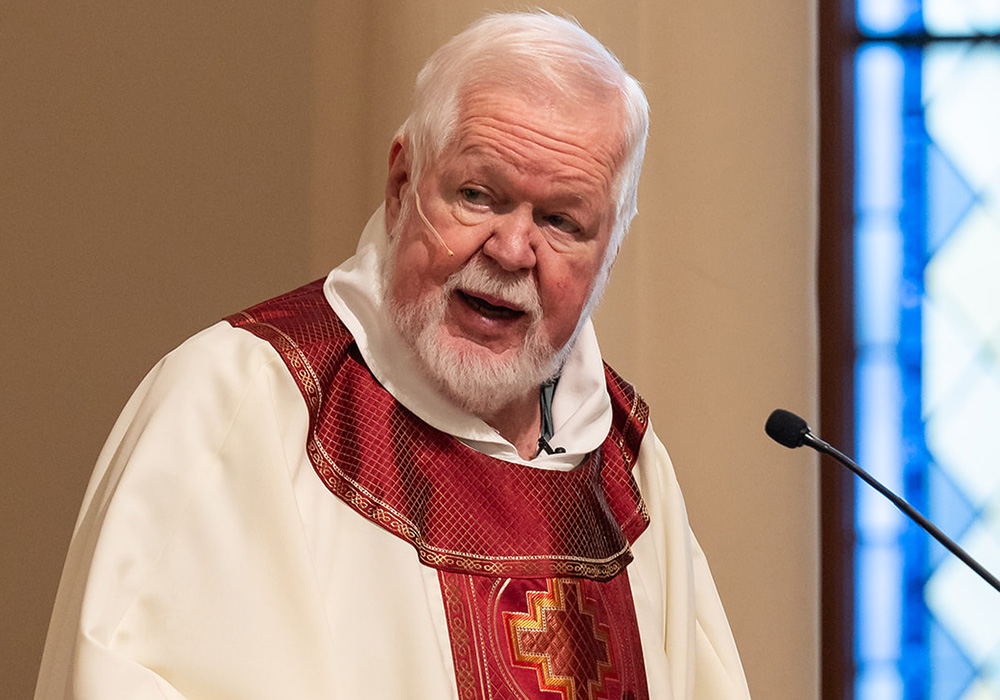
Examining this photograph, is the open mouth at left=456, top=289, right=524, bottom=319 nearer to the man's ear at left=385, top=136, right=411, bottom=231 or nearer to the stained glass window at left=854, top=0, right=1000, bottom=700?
the man's ear at left=385, top=136, right=411, bottom=231

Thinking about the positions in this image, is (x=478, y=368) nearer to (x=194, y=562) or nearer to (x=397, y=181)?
(x=397, y=181)

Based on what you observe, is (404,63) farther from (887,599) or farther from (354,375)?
(887,599)

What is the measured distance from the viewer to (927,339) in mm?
4648

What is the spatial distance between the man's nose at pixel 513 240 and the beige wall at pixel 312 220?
1.51 metres

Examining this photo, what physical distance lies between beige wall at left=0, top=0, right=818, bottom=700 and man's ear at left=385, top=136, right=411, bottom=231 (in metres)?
1.28

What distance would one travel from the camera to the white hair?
2.70 m

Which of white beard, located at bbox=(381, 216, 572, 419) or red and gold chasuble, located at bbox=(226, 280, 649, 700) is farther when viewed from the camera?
white beard, located at bbox=(381, 216, 572, 419)

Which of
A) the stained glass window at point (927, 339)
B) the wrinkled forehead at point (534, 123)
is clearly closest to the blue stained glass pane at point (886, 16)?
the stained glass window at point (927, 339)

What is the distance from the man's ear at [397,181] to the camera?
9.19 feet

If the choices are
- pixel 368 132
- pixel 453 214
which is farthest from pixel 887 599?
pixel 453 214

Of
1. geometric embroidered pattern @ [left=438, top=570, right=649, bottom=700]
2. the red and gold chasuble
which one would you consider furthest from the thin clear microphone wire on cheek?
geometric embroidered pattern @ [left=438, top=570, right=649, bottom=700]

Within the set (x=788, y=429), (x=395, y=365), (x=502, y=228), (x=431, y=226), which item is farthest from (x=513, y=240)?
(x=788, y=429)

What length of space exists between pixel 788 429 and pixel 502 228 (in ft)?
2.16

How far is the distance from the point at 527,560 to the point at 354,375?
48 cm
